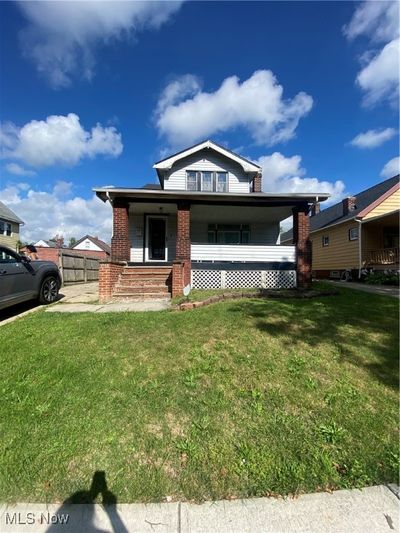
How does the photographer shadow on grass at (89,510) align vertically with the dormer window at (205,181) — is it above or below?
below

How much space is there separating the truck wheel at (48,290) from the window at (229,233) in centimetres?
805

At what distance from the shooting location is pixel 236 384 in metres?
3.43

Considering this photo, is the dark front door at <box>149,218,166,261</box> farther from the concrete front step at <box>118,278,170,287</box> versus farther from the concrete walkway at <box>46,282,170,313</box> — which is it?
the concrete walkway at <box>46,282,170,313</box>

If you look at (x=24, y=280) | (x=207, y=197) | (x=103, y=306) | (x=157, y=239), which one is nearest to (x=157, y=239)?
(x=157, y=239)

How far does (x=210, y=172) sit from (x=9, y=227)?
73.0ft

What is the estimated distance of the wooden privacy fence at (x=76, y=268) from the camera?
12.6m

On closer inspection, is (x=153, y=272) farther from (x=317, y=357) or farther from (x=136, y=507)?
(x=136, y=507)

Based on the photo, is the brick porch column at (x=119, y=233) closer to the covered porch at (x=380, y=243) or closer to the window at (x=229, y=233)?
the window at (x=229, y=233)

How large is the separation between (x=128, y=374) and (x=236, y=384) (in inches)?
50.2

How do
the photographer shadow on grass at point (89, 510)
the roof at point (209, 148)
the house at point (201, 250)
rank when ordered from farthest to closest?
the roof at point (209, 148)
the house at point (201, 250)
the photographer shadow on grass at point (89, 510)

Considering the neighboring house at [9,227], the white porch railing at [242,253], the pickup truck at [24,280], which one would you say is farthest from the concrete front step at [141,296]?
the neighboring house at [9,227]

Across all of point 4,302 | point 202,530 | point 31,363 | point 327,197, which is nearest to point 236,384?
point 202,530

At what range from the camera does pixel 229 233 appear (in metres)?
14.8

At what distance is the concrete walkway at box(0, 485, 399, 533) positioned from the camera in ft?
6.31
